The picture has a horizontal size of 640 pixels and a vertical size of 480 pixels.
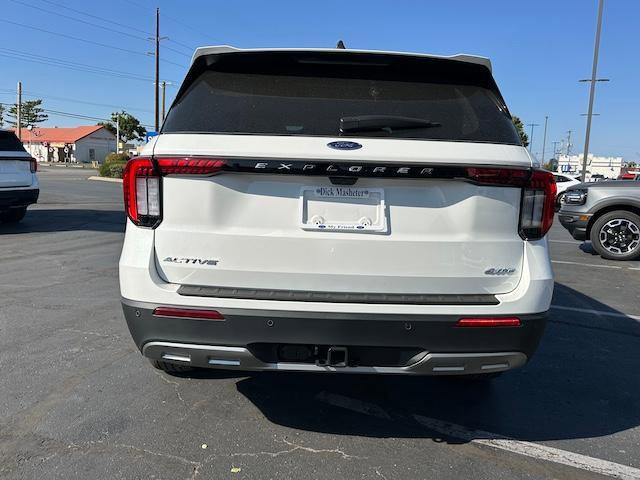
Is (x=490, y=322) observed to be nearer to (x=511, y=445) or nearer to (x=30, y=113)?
(x=511, y=445)

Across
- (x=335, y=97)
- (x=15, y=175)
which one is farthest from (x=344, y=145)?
(x=15, y=175)

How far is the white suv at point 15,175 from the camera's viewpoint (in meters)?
10.0

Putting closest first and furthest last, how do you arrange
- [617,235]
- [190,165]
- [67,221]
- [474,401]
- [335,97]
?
1. [190,165]
2. [335,97]
3. [474,401]
4. [617,235]
5. [67,221]

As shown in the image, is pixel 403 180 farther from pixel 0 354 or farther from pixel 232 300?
pixel 0 354

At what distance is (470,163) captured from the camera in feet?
8.25

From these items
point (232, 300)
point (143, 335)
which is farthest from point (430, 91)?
point (143, 335)

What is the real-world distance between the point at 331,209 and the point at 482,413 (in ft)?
5.72

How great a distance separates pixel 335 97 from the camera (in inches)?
110

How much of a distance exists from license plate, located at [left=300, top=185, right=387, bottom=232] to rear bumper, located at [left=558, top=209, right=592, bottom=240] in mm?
8233

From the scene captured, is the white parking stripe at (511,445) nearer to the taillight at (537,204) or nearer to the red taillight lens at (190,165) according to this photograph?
the taillight at (537,204)

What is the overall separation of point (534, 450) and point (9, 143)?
10552mm

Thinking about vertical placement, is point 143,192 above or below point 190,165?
below

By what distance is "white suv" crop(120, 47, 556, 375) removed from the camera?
2514mm

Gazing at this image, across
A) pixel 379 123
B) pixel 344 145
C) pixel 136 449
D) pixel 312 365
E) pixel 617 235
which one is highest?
pixel 379 123
